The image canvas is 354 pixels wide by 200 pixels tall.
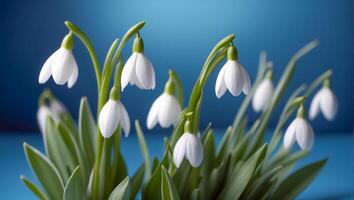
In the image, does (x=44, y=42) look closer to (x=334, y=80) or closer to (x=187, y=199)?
(x=334, y=80)

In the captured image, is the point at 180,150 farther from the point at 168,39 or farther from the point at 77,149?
the point at 168,39

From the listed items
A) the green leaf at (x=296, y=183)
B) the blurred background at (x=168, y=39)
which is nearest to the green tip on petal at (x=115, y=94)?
the green leaf at (x=296, y=183)

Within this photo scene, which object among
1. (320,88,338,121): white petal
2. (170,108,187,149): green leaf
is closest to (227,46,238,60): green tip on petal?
(170,108,187,149): green leaf

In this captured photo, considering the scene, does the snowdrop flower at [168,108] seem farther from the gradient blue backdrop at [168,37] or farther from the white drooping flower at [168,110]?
the gradient blue backdrop at [168,37]

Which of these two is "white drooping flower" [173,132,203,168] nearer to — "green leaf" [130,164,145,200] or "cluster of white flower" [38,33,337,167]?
"cluster of white flower" [38,33,337,167]

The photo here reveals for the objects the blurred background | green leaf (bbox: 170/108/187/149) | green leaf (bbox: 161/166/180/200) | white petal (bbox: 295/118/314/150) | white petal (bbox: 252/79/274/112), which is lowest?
green leaf (bbox: 161/166/180/200)

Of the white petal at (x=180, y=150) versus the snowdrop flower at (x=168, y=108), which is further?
the snowdrop flower at (x=168, y=108)

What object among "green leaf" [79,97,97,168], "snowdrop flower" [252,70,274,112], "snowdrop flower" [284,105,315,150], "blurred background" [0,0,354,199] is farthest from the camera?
"blurred background" [0,0,354,199]
